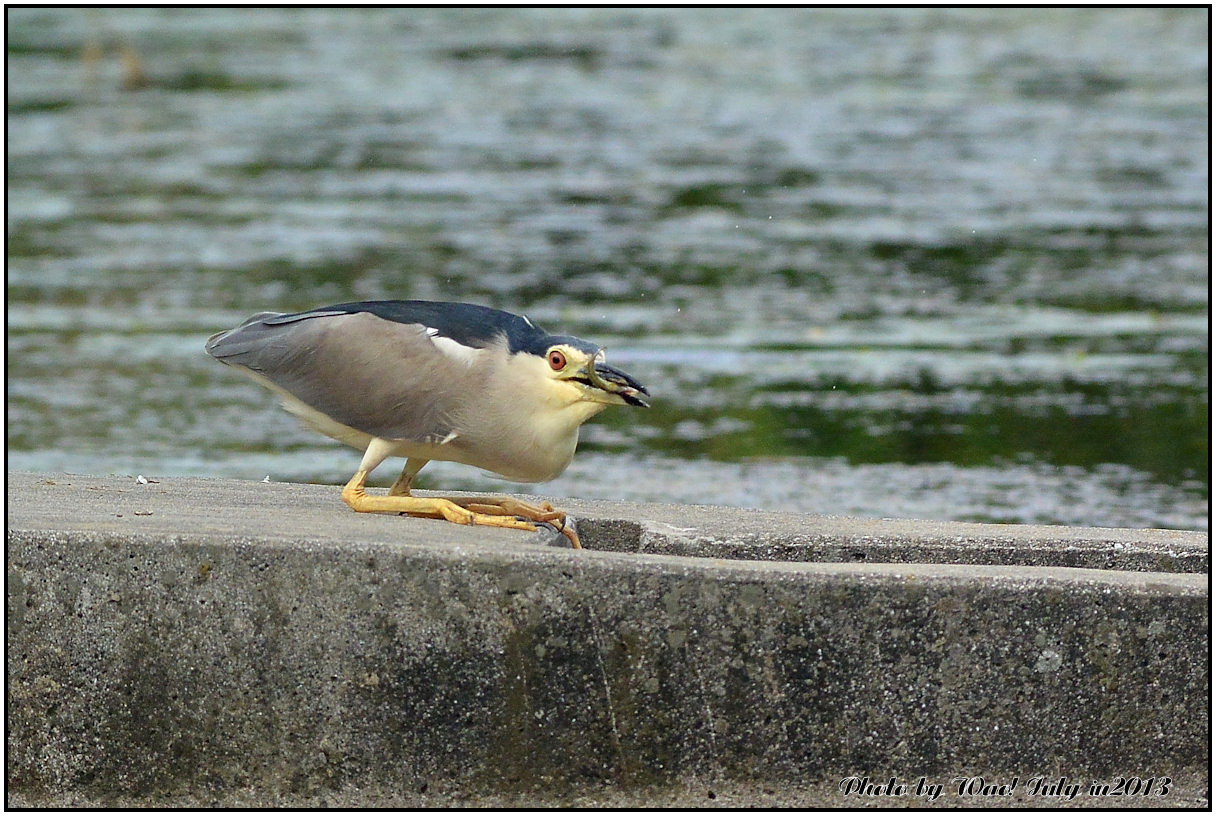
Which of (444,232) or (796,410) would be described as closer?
(796,410)

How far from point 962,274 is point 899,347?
2149 mm

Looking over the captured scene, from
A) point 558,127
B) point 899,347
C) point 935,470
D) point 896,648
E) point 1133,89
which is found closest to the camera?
point 896,648

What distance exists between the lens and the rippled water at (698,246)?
9969mm

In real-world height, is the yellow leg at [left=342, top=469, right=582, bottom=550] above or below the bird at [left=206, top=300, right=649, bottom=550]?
below

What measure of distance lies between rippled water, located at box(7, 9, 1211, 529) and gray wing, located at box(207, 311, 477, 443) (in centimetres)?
352

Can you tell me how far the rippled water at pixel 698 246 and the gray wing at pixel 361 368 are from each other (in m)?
3.52

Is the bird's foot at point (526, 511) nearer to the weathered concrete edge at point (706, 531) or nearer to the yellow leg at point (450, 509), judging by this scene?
the yellow leg at point (450, 509)

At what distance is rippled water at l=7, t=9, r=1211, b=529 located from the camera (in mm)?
9969

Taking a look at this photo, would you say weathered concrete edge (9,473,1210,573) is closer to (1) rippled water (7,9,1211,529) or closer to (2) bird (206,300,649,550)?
(2) bird (206,300,649,550)

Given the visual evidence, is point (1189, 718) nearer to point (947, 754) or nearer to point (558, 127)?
point (947, 754)

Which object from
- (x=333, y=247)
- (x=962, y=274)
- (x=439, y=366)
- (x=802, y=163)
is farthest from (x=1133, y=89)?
(x=439, y=366)

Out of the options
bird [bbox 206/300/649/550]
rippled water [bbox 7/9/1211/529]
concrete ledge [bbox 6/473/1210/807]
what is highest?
bird [bbox 206/300/649/550]

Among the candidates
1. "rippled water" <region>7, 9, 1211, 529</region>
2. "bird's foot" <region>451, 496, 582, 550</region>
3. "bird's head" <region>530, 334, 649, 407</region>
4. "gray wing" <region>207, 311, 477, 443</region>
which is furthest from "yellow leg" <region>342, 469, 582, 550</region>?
"rippled water" <region>7, 9, 1211, 529</region>

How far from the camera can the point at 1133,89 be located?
22.4 metres
